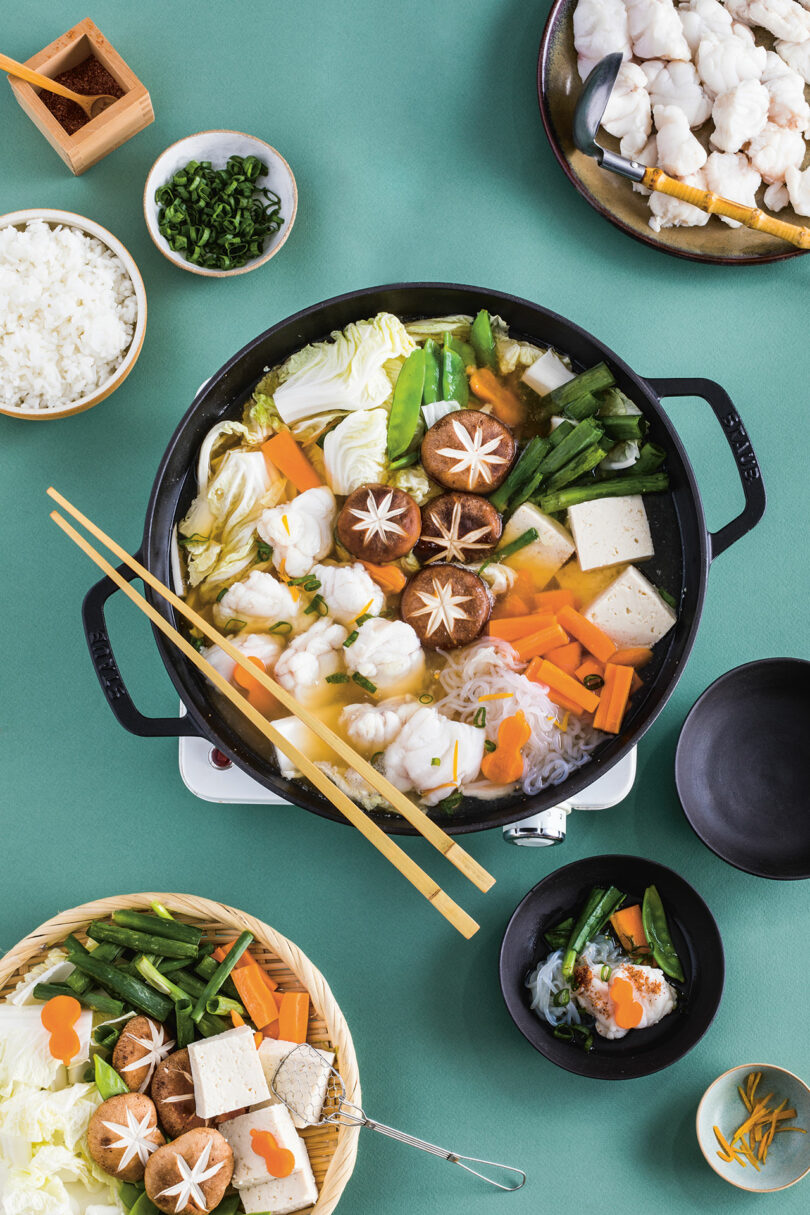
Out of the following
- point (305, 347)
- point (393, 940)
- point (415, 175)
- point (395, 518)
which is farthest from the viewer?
point (415, 175)

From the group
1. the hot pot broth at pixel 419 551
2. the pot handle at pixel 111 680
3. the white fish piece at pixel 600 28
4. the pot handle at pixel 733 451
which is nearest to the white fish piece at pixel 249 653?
the hot pot broth at pixel 419 551

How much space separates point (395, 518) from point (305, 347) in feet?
1.78

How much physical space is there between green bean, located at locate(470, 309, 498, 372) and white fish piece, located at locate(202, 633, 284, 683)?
2.94ft

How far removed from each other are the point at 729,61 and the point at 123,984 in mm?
2936

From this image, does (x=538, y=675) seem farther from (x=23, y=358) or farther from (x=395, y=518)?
(x=23, y=358)

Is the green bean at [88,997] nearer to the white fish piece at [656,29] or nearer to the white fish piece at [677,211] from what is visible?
the white fish piece at [677,211]

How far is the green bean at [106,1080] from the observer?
2.25 metres

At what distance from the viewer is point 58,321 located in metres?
2.59

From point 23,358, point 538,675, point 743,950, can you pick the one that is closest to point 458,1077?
point 743,950

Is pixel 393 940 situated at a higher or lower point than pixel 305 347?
lower

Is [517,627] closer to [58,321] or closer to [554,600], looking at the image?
[554,600]

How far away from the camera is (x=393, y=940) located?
2.64m

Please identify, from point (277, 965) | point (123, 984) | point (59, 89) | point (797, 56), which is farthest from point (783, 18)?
point (123, 984)

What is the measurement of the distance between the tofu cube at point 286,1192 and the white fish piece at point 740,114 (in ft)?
9.43
